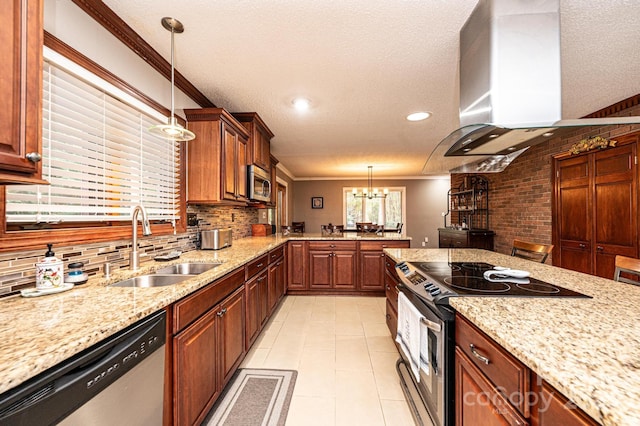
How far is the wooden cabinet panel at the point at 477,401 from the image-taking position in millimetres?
836

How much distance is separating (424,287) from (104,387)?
4.38ft

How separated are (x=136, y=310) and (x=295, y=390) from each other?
1.33 metres

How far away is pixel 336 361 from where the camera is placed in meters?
2.26

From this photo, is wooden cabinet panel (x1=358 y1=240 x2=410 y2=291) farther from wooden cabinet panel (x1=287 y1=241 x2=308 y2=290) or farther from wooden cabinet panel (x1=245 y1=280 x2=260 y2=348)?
wooden cabinet panel (x1=245 y1=280 x2=260 y2=348)

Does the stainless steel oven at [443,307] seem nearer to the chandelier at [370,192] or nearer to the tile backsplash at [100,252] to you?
the tile backsplash at [100,252]

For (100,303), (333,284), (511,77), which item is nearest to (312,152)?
(333,284)

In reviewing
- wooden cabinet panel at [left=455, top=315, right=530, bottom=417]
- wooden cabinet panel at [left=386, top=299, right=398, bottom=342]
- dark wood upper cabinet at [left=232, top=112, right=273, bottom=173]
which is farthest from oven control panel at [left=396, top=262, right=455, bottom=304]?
dark wood upper cabinet at [left=232, top=112, right=273, bottom=173]

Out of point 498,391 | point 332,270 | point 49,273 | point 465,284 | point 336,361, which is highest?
point 49,273

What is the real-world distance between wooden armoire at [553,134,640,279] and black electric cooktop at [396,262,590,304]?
240cm

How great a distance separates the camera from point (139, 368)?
3.30ft

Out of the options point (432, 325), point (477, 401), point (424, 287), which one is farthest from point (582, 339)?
point (424, 287)

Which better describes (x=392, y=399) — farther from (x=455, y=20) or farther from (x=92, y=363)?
(x=455, y=20)

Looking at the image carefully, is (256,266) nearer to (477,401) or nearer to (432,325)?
(432,325)

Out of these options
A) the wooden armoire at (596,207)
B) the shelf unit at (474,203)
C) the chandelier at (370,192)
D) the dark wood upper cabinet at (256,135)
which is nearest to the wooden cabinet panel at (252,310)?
the dark wood upper cabinet at (256,135)
